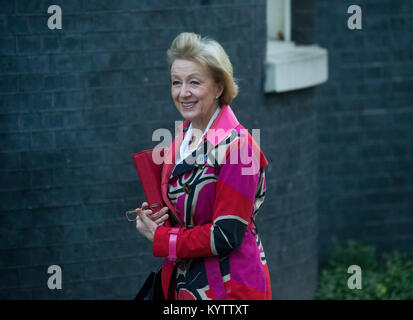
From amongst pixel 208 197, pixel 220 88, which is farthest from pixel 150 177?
pixel 220 88

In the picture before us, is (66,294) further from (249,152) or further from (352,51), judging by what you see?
(352,51)

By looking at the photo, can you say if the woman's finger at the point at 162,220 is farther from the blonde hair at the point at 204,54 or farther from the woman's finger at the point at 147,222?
the blonde hair at the point at 204,54

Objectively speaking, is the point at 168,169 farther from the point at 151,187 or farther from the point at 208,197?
the point at 208,197

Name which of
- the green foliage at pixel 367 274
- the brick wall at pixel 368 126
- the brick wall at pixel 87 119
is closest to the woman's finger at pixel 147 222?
the brick wall at pixel 87 119

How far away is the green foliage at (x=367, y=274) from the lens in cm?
716

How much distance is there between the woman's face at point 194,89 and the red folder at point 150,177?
0.31 meters

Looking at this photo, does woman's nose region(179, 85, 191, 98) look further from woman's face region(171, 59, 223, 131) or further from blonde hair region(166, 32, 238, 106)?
blonde hair region(166, 32, 238, 106)

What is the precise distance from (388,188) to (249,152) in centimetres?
519

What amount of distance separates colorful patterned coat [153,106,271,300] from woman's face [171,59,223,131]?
3.8 inches

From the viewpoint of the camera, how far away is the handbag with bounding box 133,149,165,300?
12.1 feet

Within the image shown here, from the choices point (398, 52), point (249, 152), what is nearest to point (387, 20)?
point (398, 52)

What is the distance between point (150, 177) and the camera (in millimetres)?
3748

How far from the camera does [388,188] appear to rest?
8336 millimetres
